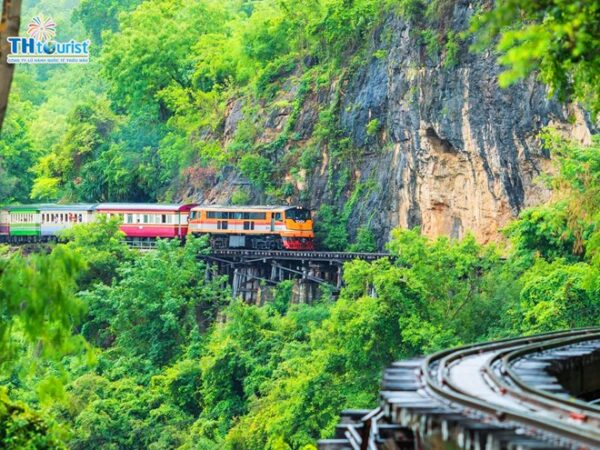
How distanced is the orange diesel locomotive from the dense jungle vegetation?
148 cm

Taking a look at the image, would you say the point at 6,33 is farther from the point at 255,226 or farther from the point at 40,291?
the point at 255,226

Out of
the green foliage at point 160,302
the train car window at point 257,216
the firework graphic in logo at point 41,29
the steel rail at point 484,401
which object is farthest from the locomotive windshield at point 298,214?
the steel rail at point 484,401

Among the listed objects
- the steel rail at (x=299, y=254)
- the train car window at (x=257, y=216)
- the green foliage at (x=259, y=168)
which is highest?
the green foliage at (x=259, y=168)

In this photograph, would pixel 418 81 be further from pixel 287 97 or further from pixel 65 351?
pixel 65 351

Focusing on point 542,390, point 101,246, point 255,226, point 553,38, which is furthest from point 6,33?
point 101,246

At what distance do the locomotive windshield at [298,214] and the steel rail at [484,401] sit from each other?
35.1 m

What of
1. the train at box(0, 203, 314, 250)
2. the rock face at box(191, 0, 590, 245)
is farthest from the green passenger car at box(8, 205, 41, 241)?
the rock face at box(191, 0, 590, 245)

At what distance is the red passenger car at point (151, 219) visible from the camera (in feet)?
183

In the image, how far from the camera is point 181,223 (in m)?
55.7

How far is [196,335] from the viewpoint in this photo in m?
47.8

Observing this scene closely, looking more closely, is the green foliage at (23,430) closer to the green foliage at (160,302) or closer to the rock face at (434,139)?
the rock face at (434,139)

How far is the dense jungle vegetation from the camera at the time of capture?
1458cm

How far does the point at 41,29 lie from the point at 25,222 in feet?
37.7

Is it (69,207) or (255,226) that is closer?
(255,226)
